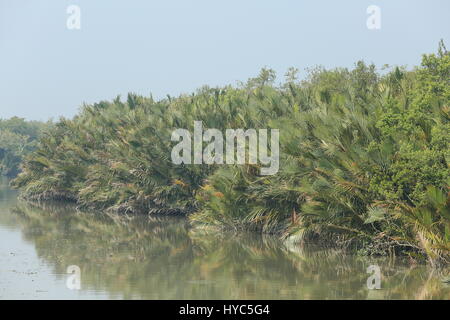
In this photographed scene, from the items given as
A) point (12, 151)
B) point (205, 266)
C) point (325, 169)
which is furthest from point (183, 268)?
point (12, 151)

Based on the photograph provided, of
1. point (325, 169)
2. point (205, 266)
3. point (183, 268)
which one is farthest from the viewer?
point (325, 169)

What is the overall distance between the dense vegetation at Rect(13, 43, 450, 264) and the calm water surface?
716mm

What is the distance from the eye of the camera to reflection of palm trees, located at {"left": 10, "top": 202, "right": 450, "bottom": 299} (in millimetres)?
15078

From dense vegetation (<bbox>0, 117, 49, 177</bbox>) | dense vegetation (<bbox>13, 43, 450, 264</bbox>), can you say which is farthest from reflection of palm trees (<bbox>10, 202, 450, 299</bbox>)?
dense vegetation (<bbox>0, 117, 49, 177</bbox>)

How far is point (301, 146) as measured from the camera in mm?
21047

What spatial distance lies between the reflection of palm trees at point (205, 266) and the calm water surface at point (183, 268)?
0.02 metres

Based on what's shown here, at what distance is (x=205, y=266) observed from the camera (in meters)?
18.8

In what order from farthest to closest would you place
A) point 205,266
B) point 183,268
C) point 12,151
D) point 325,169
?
point 12,151 < point 325,169 < point 205,266 < point 183,268

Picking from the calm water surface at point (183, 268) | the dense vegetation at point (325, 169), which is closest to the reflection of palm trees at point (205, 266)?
the calm water surface at point (183, 268)

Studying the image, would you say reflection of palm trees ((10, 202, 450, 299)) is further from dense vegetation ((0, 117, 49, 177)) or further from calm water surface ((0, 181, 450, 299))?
dense vegetation ((0, 117, 49, 177))

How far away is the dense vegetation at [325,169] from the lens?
17078 mm

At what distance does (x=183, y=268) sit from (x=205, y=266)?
573 millimetres

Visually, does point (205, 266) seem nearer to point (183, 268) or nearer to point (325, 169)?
point (183, 268)

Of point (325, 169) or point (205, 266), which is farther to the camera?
point (325, 169)
